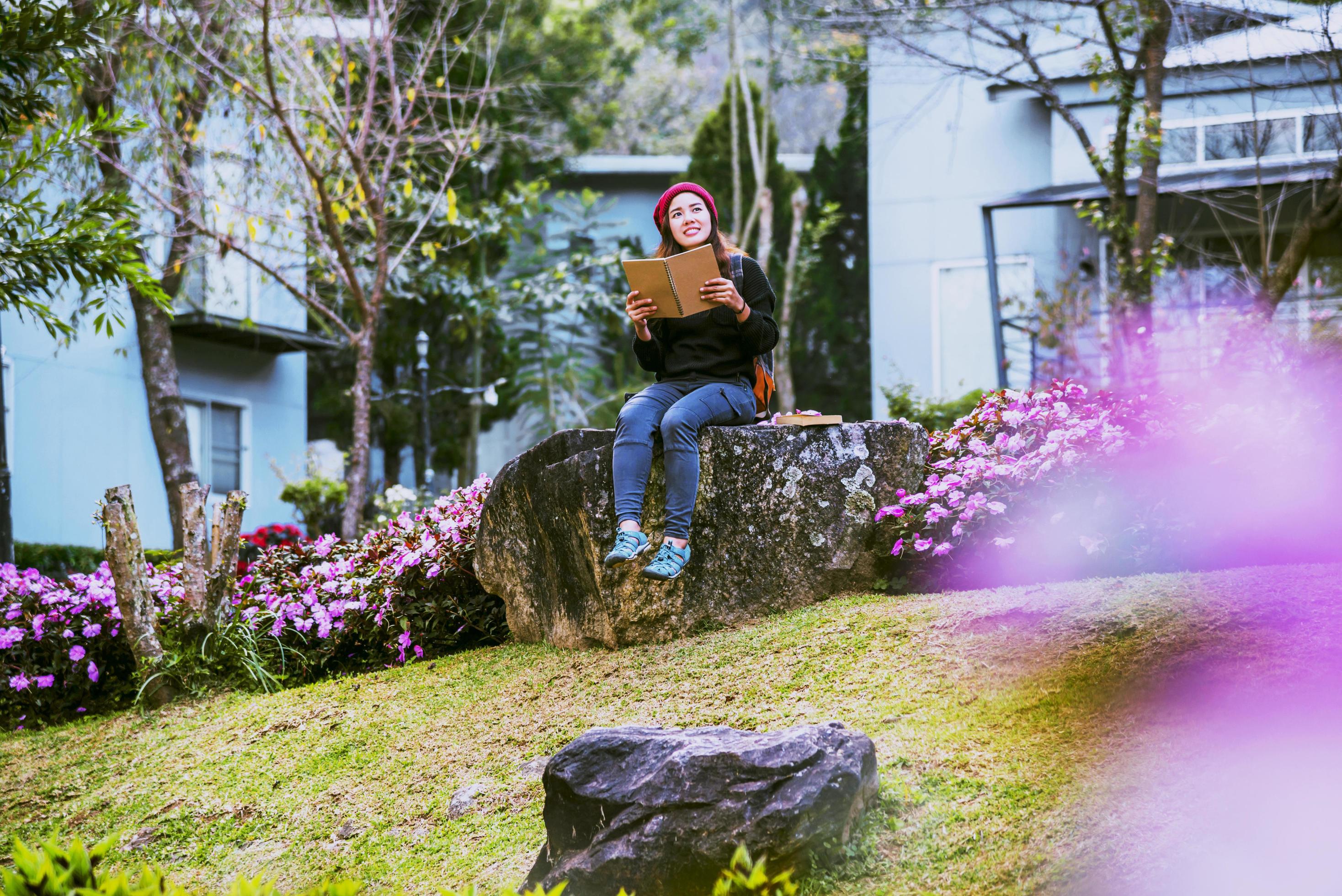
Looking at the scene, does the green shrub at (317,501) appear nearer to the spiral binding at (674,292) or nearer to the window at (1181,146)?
the spiral binding at (674,292)

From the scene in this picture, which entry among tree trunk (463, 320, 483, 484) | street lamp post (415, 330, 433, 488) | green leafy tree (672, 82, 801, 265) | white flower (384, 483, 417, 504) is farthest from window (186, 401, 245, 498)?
green leafy tree (672, 82, 801, 265)

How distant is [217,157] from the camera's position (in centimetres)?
946

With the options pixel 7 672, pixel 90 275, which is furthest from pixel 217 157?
pixel 7 672

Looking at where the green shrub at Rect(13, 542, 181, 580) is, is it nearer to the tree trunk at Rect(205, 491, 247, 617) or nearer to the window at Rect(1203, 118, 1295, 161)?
the tree trunk at Rect(205, 491, 247, 617)

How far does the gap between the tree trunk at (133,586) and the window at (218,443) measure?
9.00 meters

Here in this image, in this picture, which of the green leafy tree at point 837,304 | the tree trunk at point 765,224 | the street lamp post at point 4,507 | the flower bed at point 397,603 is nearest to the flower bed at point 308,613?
the flower bed at point 397,603

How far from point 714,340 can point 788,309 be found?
1270cm

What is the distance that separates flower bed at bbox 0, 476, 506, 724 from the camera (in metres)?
5.96

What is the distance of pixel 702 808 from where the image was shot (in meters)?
2.78

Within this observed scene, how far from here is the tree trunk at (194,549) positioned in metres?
5.85

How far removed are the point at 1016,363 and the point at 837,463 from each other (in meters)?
9.12

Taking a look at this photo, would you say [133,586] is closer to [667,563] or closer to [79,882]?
[667,563]

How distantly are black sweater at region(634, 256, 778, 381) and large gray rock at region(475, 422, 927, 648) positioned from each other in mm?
296

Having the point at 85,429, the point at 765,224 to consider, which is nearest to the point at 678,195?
the point at 85,429
